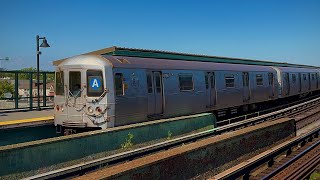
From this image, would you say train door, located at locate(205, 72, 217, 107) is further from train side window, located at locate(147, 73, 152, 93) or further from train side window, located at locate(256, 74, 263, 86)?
train side window, located at locate(256, 74, 263, 86)

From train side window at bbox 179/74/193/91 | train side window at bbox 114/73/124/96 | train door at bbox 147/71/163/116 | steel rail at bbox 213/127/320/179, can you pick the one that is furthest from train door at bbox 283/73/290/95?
train side window at bbox 114/73/124/96

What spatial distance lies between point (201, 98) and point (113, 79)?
5603 millimetres

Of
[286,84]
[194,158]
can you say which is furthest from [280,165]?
[286,84]

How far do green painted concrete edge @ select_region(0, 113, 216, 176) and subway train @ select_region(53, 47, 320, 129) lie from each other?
1377 millimetres

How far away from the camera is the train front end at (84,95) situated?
37.2ft

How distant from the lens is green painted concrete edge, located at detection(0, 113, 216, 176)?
714 centimetres

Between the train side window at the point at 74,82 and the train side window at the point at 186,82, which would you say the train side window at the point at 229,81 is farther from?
the train side window at the point at 74,82

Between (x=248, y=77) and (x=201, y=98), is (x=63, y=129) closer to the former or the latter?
(x=201, y=98)

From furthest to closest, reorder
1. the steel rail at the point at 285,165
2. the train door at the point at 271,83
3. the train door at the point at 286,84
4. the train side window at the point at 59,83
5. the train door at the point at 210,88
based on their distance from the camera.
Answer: the train door at the point at 286,84, the train door at the point at 271,83, the train door at the point at 210,88, the train side window at the point at 59,83, the steel rail at the point at 285,165

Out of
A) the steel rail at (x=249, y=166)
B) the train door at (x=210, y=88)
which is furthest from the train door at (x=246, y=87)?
the steel rail at (x=249, y=166)

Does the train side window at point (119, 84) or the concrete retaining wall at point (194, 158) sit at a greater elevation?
the train side window at point (119, 84)

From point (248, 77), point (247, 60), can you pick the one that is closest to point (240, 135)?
point (248, 77)

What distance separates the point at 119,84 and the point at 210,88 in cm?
628

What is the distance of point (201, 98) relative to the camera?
52.0 ft
